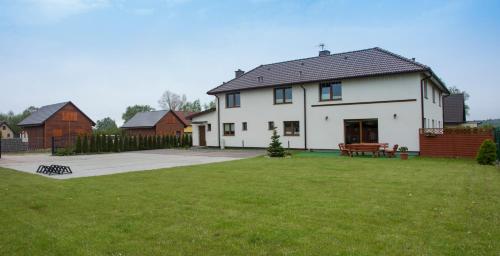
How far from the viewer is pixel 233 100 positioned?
2748cm

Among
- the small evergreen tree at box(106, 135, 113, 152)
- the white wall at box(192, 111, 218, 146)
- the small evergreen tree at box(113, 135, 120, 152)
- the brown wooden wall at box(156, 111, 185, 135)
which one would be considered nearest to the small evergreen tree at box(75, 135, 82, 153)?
the small evergreen tree at box(106, 135, 113, 152)

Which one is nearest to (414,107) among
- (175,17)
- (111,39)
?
(175,17)

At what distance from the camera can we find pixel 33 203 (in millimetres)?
7168

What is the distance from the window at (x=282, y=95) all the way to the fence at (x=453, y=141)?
889cm

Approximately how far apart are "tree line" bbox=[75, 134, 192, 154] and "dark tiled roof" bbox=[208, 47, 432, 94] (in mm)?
8205

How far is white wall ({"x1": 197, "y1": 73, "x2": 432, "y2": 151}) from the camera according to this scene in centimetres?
1939

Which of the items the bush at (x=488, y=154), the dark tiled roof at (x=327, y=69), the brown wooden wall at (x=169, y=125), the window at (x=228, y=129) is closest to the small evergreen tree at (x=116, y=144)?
the dark tiled roof at (x=327, y=69)

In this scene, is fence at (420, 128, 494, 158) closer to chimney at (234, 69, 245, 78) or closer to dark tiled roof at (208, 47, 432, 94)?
dark tiled roof at (208, 47, 432, 94)

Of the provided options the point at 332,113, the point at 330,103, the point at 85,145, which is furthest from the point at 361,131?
the point at 85,145

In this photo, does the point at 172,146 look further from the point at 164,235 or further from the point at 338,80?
the point at 164,235

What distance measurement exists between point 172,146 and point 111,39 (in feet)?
50.5

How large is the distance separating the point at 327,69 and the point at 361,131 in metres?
4.84

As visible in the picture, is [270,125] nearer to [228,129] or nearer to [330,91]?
[228,129]

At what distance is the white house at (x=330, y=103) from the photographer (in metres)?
19.6
